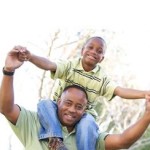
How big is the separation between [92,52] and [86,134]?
0.69 meters

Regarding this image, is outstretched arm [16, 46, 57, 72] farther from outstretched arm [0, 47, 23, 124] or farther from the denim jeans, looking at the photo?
the denim jeans

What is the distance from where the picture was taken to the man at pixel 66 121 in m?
3.05

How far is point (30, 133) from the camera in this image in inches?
126

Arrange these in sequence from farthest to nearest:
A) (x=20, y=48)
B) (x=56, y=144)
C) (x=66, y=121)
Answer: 1. (x=66, y=121)
2. (x=56, y=144)
3. (x=20, y=48)

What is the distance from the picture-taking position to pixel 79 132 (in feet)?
10.6

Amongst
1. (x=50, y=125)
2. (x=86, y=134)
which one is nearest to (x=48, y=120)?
(x=50, y=125)

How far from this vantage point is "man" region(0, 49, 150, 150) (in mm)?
3047

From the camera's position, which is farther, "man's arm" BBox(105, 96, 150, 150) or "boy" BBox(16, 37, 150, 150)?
"boy" BBox(16, 37, 150, 150)

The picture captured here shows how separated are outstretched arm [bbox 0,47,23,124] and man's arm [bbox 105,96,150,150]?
2.59ft

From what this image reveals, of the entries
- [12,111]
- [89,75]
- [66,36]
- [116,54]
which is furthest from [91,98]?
[116,54]

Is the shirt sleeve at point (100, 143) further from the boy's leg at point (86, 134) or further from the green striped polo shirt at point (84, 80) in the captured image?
the green striped polo shirt at point (84, 80)

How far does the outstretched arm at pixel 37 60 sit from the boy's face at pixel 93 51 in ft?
0.94

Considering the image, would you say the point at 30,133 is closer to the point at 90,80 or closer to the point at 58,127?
the point at 58,127

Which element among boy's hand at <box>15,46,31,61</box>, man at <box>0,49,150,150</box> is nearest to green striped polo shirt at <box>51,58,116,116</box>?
man at <box>0,49,150,150</box>
